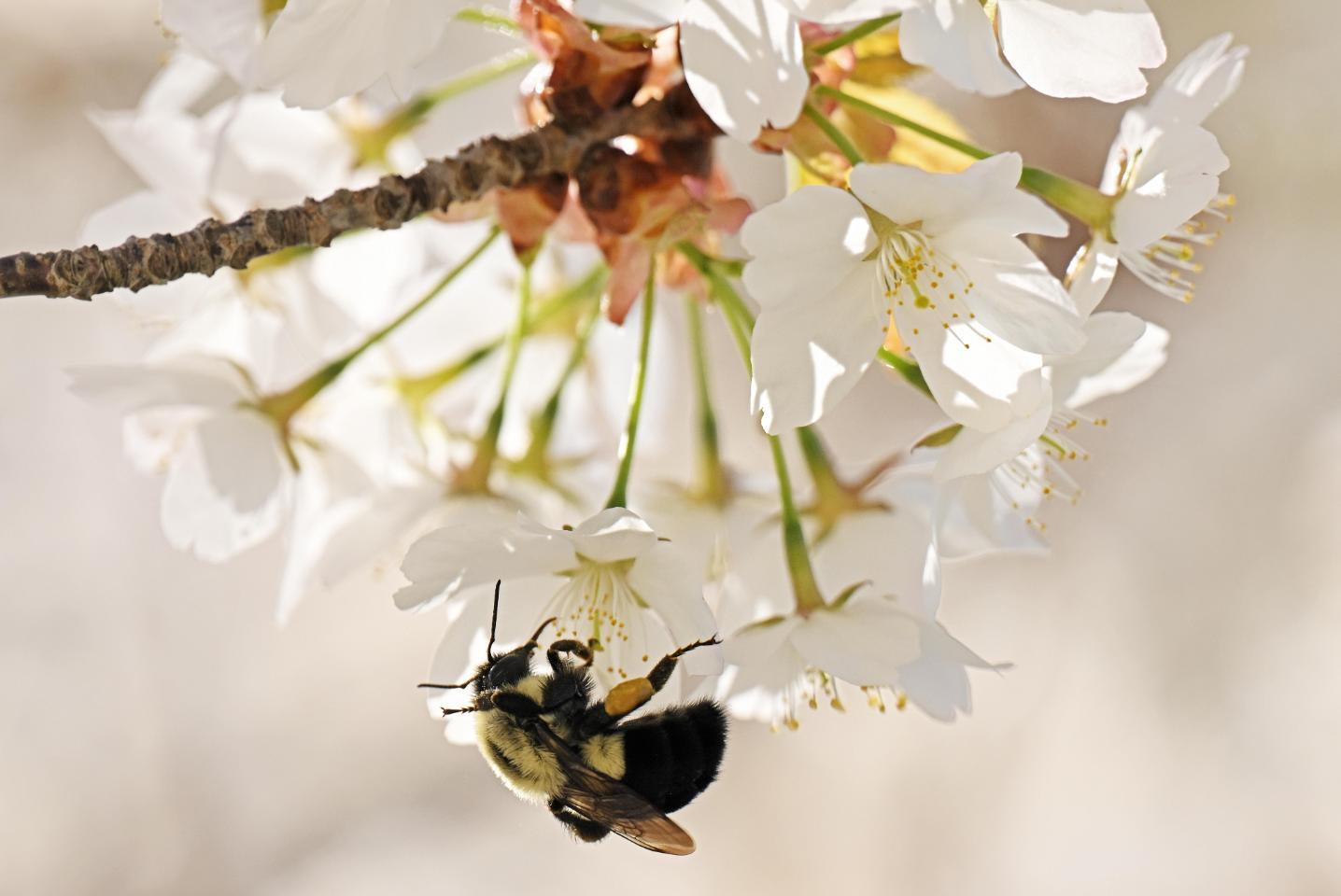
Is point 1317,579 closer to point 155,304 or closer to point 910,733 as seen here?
point 910,733

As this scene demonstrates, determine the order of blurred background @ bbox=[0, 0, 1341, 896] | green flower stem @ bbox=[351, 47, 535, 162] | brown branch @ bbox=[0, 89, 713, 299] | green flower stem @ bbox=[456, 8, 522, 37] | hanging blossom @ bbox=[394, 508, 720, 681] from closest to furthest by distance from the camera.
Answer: brown branch @ bbox=[0, 89, 713, 299] → hanging blossom @ bbox=[394, 508, 720, 681] → green flower stem @ bbox=[456, 8, 522, 37] → green flower stem @ bbox=[351, 47, 535, 162] → blurred background @ bbox=[0, 0, 1341, 896]

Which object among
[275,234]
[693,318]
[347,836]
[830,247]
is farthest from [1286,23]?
[347,836]

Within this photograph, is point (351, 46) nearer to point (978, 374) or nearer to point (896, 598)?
point (978, 374)

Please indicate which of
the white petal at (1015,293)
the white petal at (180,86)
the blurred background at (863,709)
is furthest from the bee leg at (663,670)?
the blurred background at (863,709)

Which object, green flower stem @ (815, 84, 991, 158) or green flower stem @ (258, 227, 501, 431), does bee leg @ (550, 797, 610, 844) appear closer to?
green flower stem @ (258, 227, 501, 431)

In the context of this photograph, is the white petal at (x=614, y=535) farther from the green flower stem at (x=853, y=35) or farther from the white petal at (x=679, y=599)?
the green flower stem at (x=853, y=35)

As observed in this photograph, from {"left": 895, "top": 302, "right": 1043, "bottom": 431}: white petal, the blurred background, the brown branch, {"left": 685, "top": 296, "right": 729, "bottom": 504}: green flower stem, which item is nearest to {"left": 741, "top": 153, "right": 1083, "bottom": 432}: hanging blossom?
{"left": 895, "top": 302, "right": 1043, "bottom": 431}: white petal
